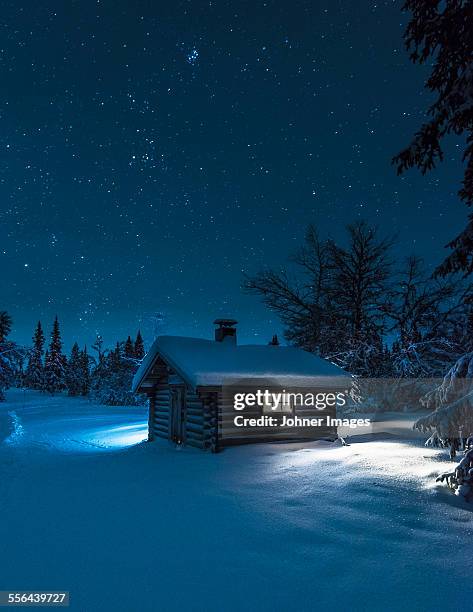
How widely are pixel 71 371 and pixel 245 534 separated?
77251mm

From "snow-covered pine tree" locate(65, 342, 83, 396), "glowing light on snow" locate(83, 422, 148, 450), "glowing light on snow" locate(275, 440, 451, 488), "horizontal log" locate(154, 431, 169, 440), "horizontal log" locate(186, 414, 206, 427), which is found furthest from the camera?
"snow-covered pine tree" locate(65, 342, 83, 396)

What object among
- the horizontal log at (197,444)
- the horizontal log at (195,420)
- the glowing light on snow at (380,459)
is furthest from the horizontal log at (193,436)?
the glowing light on snow at (380,459)

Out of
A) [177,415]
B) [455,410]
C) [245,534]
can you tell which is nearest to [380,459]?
[455,410]

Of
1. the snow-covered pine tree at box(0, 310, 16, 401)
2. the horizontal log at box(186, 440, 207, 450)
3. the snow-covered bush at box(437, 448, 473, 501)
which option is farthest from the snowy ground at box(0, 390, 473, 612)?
the snow-covered pine tree at box(0, 310, 16, 401)

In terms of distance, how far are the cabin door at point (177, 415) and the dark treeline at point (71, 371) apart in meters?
26.7

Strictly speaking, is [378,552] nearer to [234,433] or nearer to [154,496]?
[154,496]

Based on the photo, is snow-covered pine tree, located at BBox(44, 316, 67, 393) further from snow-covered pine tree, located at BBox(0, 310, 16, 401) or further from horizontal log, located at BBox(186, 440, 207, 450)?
horizontal log, located at BBox(186, 440, 207, 450)

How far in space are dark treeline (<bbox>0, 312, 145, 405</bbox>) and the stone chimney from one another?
26.1m

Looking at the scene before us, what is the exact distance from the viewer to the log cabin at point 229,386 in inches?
501

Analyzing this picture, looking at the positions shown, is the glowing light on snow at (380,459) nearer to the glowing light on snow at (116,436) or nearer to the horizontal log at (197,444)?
the horizontal log at (197,444)

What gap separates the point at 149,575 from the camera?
5008 mm

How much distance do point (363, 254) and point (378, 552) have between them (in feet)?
78.1

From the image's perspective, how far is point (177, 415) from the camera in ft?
48.8

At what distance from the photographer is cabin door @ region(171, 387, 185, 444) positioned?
14.6 metres
